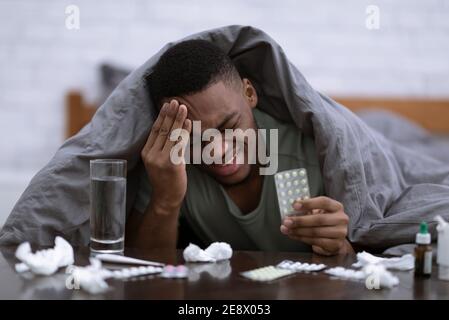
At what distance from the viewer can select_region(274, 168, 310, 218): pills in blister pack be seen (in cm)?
102

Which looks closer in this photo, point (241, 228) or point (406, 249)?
point (406, 249)

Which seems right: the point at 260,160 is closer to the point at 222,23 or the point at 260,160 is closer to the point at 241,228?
the point at 241,228

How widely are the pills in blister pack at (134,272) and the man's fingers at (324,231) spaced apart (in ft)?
0.77

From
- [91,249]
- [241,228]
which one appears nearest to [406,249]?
[241,228]

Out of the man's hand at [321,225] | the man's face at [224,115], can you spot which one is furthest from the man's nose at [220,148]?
the man's hand at [321,225]

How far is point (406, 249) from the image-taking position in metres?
0.98

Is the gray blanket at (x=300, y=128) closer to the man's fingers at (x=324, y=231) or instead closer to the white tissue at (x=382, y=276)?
the man's fingers at (x=324, y=231)

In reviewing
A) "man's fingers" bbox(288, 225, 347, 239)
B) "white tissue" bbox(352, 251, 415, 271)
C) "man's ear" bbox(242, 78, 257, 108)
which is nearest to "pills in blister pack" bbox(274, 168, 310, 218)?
"man's fingers" bbox(288, 225, 347, 239)

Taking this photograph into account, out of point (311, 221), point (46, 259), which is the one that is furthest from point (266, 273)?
point (46, 259)

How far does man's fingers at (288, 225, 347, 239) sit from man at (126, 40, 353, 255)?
0.06m

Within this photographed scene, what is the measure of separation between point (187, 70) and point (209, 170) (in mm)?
188

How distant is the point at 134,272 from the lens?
31.4 inches

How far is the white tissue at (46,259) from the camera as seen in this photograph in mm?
803
